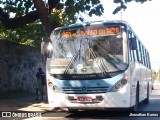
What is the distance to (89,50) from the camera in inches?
463

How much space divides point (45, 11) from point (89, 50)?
18.3 ft

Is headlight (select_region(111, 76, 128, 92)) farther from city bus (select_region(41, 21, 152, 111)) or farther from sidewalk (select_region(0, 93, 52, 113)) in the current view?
sidewalk (select_region(0, 93, 52, 113))

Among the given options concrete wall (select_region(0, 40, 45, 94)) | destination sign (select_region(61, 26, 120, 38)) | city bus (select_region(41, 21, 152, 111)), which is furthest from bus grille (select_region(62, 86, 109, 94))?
concrete wall (select_region(0, 40, 45, 94))

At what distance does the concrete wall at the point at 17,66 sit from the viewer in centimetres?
1923

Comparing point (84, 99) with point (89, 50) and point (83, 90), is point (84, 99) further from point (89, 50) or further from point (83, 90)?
point (89, 50)

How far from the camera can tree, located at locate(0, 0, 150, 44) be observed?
15859 millimetres

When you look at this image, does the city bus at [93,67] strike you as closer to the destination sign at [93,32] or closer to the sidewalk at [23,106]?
the destination sign at [93,32]

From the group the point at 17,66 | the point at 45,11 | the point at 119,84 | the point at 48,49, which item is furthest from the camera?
the point at 17,66

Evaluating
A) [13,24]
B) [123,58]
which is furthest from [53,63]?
[13,24]

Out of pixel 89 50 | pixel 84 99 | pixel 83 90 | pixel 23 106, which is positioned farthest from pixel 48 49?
pixel 23 106

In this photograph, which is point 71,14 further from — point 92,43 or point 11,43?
point 11,43

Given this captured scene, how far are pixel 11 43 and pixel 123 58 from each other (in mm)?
10428

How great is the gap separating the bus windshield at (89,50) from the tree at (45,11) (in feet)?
11.0

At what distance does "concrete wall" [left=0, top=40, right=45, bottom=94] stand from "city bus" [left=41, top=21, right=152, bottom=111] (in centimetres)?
755
